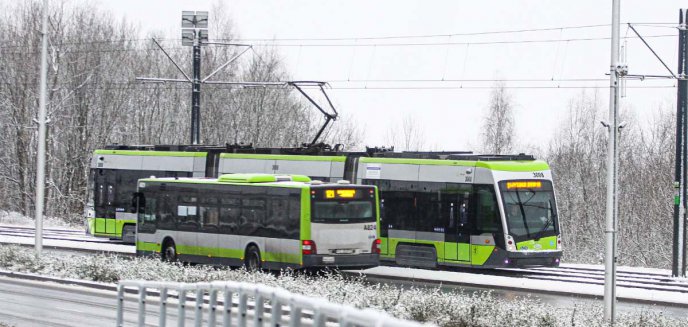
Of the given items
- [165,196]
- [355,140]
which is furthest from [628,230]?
[165,196]

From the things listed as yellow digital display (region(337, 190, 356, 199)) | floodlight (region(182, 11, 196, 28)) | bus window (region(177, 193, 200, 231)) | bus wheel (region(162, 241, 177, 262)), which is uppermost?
floodlight (region(182, 11, 196, 28))

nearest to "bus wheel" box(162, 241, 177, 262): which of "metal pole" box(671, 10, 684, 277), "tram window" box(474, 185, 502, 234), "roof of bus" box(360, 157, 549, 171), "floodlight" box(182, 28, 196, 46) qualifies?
"roof of bus" box(360, 157, 549, 171)

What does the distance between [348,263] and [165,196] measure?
704 centimetres

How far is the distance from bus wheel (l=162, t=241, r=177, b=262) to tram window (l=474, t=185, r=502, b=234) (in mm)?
8678

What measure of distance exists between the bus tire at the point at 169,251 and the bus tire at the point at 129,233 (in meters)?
6.13

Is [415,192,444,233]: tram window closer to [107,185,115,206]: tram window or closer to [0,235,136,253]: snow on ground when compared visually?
[0,235,136,253]: snow on ground

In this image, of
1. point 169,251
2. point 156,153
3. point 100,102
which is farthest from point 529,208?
point 100,102

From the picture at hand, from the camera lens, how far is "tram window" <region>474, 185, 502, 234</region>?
31.2 meters

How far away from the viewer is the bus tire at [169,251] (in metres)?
34.2

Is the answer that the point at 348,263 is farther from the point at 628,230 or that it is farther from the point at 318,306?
the point at 628,230

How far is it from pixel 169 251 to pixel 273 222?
4898 mm

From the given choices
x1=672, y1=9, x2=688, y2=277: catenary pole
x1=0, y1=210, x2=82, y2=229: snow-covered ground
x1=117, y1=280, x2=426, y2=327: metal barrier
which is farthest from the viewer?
x1=0, y1=210, x2=82, y2=229: snow-covered ground

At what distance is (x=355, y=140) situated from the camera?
8019cm

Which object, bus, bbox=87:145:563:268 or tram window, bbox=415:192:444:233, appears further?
tram window, bbox=415:192:444:233
